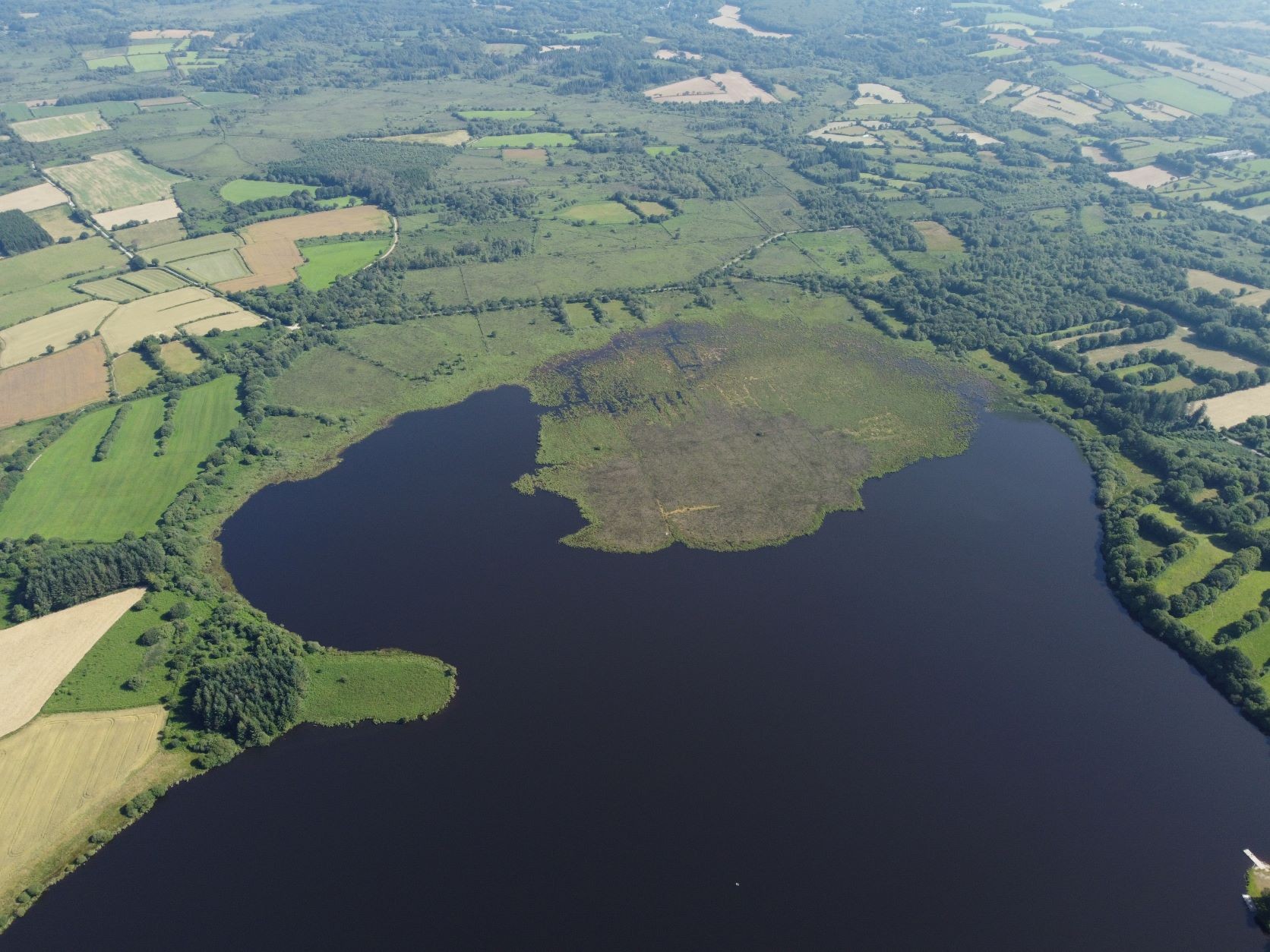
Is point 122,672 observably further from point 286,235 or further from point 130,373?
point 286,235

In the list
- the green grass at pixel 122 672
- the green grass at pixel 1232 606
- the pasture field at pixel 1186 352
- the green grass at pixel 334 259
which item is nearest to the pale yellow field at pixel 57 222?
the green grass at pixel 334 259

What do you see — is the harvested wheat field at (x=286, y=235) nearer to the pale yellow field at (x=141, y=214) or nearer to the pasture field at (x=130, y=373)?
the pale yellow field at (x=141, y=214)

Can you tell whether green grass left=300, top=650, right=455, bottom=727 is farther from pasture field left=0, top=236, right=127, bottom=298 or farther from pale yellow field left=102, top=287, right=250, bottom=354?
pasture field left=0, top=236, right=127, bottom=298

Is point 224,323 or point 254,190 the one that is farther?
point 254,190

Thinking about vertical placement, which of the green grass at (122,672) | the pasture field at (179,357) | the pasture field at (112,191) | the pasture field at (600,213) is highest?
the green grass at (122,672)

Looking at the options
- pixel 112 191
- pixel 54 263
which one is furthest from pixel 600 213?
pixel 112 191

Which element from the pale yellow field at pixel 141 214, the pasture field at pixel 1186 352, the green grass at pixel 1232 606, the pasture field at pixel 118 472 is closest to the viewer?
the green grass at pixel 1232 606

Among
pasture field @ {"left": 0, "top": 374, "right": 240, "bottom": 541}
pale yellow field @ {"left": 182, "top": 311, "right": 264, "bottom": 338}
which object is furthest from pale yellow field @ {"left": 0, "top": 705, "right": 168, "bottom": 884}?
pale yellow field @ {"left": 182, "top": 311, "right": 264, "bottom": 338}
